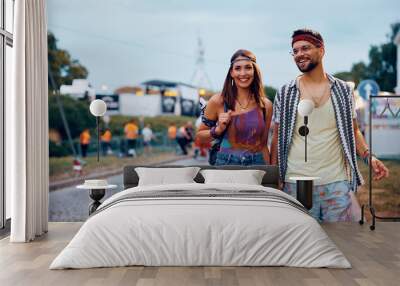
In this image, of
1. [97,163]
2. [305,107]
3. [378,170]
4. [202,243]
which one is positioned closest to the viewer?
[202,243]

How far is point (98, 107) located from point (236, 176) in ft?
6.32

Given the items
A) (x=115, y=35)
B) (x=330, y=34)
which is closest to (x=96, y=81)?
(x=115, y=35)

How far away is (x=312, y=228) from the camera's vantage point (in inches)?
198

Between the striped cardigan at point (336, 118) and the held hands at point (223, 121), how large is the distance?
0.62 meters

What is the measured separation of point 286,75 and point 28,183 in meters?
3.56

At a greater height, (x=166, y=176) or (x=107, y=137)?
(x=107, y=137)

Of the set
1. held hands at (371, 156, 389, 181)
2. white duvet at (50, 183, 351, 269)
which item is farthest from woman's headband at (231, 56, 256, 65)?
white duvet at (50, 183, 351, 269)

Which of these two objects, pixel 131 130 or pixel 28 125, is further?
pixel 131 130

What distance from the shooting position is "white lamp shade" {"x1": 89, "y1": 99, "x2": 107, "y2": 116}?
7629 mm

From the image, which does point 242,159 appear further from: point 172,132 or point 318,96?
point 318,96

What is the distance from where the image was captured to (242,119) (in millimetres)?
7910

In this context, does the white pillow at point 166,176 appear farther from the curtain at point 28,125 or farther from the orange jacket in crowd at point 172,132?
the curtain at point 28,125

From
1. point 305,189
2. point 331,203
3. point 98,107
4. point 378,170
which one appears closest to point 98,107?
point 98,107

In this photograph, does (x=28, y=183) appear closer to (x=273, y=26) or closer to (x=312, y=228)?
(x=312, y=228)
